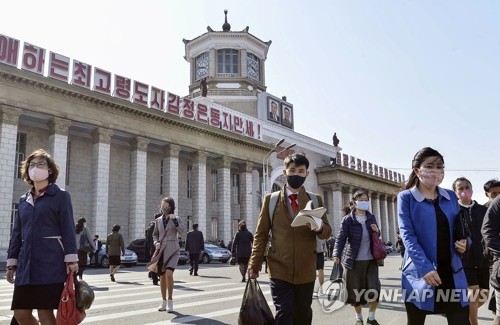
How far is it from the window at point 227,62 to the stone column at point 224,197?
18.5m

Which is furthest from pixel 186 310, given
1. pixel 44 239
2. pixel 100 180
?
pixel 100 180

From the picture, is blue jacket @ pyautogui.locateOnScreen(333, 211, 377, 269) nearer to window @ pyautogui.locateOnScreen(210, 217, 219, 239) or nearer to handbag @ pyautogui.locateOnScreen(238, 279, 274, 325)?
handbag @ pyautogui.locateOnScreen(238, 279, 274, 325)

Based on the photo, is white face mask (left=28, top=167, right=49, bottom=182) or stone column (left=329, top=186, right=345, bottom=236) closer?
white face mask (left=28, top=167, right=49, bottom=182)

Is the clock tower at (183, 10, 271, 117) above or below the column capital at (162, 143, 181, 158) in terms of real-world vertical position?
above

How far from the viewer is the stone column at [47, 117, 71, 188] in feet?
84.6

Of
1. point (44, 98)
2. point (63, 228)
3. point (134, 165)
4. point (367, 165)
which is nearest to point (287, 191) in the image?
point (63, 228)

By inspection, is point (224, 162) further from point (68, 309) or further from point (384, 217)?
point (384, 217)

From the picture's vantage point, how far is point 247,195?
128ft

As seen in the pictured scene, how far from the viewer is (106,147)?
93.8ft

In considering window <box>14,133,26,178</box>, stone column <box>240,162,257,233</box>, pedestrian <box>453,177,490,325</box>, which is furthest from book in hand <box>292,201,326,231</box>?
stone column <box>240,162,257,233</box>

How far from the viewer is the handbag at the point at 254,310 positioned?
387 centimetres

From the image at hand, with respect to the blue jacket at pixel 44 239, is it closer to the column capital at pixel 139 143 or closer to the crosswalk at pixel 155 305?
the crosswalk at pixel 155 305

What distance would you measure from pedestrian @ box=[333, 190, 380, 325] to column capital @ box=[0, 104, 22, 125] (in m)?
22.0

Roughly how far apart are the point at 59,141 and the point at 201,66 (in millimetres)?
30721
